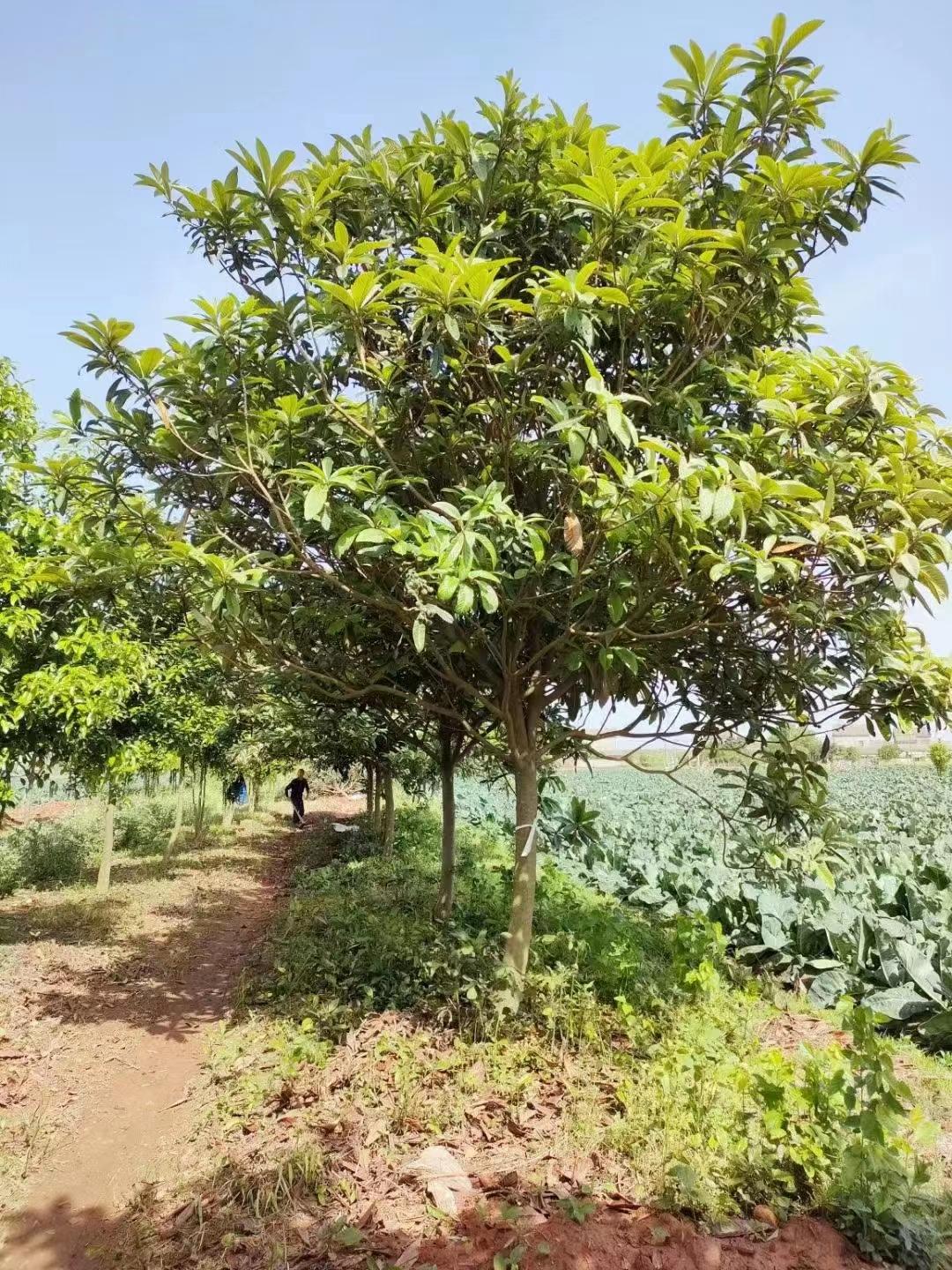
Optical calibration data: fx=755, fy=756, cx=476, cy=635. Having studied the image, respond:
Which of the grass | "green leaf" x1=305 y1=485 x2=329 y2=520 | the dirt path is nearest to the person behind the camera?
"green leaf" x1=305 y1=485 x2=329 y2=520

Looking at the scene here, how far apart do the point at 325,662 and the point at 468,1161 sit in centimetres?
348

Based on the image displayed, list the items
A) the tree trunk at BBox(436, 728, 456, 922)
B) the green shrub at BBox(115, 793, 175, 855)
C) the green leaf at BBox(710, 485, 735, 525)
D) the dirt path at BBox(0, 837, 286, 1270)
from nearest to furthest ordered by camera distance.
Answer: the green leaf at BBox(710, 485, 735, 525) < the dirt path at BBox(0, 837, 286, 1270) < the tree trunk at BBox(436, 728, 456, 922) < the green shrub at BBox(115, 793, 175, 855)

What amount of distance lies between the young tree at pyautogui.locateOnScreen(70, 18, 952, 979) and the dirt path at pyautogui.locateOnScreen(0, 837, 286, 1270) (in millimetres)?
2776

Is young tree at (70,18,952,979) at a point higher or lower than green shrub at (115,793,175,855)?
higher

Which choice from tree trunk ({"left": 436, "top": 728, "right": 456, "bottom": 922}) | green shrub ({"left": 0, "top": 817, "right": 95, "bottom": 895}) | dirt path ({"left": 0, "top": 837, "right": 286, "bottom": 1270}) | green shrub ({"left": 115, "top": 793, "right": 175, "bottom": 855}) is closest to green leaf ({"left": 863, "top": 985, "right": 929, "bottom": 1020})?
tree trunk ({"left": 436, "top": 728, "right": 456, "bottom": 922})

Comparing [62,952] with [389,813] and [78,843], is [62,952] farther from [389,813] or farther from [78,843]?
[78,843]

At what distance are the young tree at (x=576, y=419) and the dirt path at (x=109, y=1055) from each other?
2.78 m

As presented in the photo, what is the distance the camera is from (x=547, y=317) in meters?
4.16

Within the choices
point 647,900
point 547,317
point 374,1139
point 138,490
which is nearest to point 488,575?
point 547,317

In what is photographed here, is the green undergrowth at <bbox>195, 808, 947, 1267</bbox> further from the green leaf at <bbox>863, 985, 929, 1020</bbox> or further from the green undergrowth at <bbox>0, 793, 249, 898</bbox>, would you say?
the green undergrowth at <bbox>0, 793, 249, 898</bbox>

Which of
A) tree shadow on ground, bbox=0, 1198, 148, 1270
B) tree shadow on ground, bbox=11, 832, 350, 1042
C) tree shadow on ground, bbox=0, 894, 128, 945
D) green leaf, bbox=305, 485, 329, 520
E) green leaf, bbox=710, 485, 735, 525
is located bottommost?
tree shadow on ground, bbox=0, 1198, 148, 1270

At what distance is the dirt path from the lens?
4074 millimetres

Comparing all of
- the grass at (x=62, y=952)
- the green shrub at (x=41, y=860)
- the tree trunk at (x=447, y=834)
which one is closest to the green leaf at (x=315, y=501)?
the grass at (x=62, y=952)

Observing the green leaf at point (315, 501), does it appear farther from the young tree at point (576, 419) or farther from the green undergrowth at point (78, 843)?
the green undergrowth at point (78, 843)
